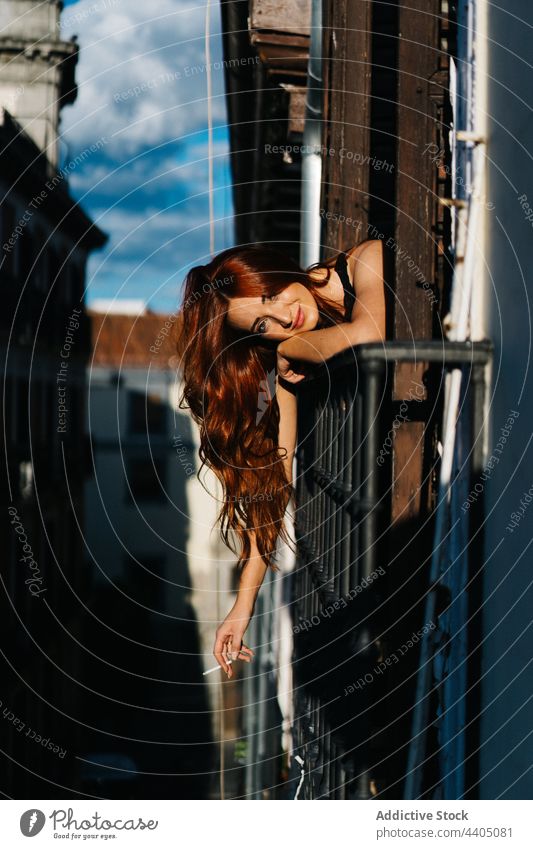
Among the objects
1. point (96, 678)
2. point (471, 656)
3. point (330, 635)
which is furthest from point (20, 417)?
point (471, 656)

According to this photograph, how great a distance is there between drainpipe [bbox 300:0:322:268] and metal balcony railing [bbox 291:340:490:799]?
1862mm

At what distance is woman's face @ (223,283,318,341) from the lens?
2.71 m

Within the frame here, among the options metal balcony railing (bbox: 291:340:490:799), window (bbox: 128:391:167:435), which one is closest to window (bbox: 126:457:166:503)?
window (bbox: 128:391:167:435)

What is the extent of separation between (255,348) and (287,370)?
137 millimetres

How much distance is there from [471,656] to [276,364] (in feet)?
3.51

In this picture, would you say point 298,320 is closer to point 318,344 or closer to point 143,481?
point 318,344

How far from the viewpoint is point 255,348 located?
300 centimetres

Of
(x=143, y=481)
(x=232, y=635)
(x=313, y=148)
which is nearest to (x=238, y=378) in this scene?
(x=232, y=635)

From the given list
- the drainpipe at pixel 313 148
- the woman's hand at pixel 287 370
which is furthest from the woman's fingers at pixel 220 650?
the drainpipe at pixel 313 148

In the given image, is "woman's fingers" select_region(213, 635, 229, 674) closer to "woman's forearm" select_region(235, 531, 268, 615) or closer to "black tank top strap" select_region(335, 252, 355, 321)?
"woman's forearm" select_region(235, 531, 268, 615)

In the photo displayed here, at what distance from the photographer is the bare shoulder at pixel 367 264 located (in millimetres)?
2641

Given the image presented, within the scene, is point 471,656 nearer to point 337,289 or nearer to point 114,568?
point 337,289

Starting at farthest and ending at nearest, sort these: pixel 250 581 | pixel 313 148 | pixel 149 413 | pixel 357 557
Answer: pixel 149 413 → pixel 313 148 → pixel 250 581 → pixel 357 557

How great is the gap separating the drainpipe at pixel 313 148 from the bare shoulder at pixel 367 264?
89.4 inches
